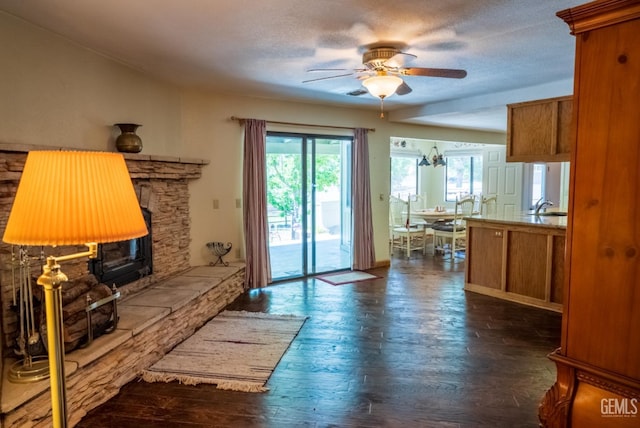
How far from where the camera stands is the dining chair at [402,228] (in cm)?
735

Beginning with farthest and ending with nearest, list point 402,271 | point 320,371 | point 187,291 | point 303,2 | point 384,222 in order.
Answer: point 384,222, point 402,271, point 187,291, point 320,371, point 303,2

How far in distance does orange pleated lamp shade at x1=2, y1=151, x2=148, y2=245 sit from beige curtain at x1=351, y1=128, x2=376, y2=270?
16.1 feet

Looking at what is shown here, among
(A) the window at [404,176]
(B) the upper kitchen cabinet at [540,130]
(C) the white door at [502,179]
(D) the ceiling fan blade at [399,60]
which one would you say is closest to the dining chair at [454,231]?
(C) the white door at [502,179]

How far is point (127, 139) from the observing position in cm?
358

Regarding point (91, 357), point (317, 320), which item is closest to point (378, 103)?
point (317, 320)

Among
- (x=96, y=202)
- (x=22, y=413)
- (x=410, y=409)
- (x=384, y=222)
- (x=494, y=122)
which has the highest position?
(x=494, y=122)

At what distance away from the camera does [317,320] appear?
4.09 meters

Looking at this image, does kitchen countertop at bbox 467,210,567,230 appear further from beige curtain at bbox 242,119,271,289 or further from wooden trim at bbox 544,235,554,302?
beige curtain at bbox 242,119,271,289

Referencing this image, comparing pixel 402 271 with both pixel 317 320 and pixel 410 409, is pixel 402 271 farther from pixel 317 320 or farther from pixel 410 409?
pixel 410 409

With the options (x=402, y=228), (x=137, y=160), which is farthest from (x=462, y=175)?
(x=137, y=160)

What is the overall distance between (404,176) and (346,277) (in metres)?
4.37

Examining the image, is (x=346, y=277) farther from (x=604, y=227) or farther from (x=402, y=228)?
(x=604, y=227)

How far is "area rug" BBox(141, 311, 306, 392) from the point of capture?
2.91 meters

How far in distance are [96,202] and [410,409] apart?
7.11 ft
